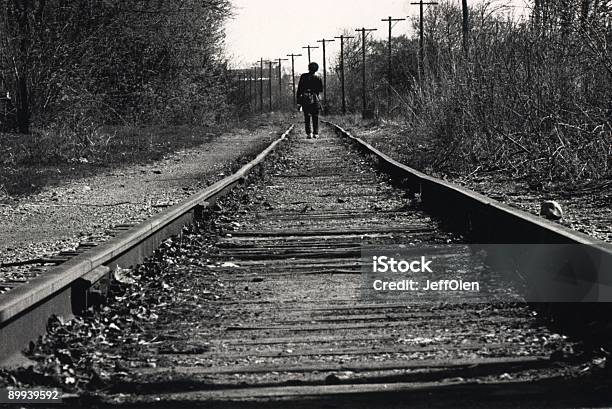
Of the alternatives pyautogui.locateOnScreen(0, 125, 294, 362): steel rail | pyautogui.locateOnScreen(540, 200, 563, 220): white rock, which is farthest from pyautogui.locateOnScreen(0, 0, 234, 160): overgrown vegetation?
pyautogui.locateOnScreen(540, 200, 563, 220): white rock

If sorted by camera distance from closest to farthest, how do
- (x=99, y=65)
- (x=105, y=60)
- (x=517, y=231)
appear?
(x=517, y=231), (x=99, y=65), (x=105, y=60)

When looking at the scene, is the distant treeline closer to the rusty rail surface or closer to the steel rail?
the rusty rail surface

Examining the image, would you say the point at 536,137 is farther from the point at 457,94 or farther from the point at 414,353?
the point at 414,353

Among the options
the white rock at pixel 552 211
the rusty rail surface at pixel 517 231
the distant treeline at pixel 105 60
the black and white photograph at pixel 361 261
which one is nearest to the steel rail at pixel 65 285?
the black and white photograph at pixel 361 261

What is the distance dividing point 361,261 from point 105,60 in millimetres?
27196

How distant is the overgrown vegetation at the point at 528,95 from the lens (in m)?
10.0

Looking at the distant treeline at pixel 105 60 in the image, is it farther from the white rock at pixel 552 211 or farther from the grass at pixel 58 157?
the white rock at pixel 552 211

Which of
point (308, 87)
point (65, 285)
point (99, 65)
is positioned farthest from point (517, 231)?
point (99, 65)

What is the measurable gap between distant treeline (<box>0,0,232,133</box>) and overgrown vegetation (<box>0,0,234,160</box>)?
28 mm

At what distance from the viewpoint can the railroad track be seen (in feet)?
10.9

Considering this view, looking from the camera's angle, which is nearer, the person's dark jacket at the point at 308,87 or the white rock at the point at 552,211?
the white rock at the point at 552,211

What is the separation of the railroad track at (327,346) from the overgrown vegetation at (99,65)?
1215 centimetres

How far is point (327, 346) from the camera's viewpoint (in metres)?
4.03

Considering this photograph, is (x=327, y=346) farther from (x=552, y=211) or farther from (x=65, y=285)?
(x=552, y=211)
